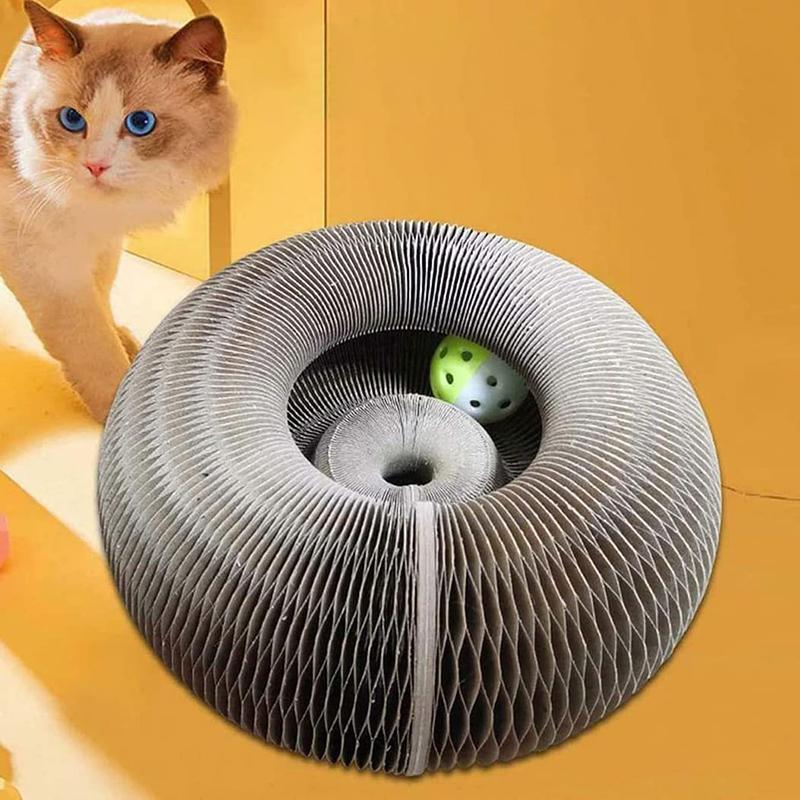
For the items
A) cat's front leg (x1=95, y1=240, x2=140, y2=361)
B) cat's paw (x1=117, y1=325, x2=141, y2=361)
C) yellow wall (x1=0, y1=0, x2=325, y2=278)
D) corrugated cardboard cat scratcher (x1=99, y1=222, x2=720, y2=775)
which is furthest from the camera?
cat's paw (x1=117, y1=325, x2=141, y2=361)

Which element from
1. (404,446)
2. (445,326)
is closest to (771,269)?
(445,326)

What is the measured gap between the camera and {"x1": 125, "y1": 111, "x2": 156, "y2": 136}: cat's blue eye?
58.3 inches

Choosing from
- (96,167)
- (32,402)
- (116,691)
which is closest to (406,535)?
(116,691)

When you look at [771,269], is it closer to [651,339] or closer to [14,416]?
[651,339]

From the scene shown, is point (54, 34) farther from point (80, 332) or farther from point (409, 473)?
point (409, 473)

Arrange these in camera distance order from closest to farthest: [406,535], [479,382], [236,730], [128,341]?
[406,535] < [236,730] < [479,382] < [128,341]

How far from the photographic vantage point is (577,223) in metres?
1.69

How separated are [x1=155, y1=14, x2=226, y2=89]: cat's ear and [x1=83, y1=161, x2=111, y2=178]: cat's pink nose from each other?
178mm

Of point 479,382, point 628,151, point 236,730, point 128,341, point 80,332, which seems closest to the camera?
point 236,730

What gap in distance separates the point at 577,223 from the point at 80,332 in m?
0.87

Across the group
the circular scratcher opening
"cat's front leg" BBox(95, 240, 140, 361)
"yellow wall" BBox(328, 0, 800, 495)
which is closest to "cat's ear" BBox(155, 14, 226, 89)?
"yellow wall" BBox(328, 0, 800, 495)

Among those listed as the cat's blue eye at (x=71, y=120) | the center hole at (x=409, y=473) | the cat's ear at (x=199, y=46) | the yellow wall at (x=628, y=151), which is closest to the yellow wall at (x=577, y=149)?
the yellow wall at (x=628, y=151)

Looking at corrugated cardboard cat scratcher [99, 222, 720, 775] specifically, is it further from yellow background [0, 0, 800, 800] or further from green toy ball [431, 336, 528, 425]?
yellow background [0, 0, 800, 800]

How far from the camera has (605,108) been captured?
157 cm
